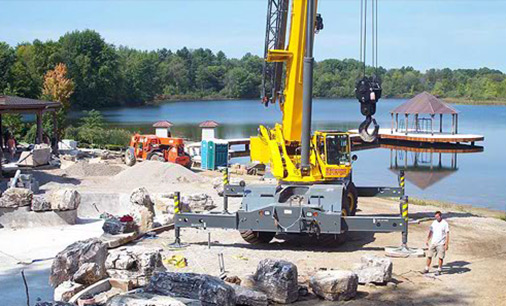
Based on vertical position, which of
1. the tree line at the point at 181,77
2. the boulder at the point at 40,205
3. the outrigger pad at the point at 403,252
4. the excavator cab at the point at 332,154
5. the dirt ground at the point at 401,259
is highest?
the tree line at the point at 181,77

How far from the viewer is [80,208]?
22.0 metres

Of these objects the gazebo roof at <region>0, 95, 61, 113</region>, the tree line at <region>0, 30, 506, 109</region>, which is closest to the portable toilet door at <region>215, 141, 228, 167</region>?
the gazebo roof at <region>0, 95, 61, 113</region>

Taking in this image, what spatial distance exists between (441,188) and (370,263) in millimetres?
24770

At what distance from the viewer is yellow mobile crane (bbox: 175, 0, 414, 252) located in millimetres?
15547

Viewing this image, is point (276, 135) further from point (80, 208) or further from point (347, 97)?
point (347, 97)

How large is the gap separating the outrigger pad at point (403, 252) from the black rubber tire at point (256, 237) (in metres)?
2.89

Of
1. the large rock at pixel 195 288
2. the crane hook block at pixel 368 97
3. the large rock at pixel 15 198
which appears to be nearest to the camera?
the large rock at pixel 195 288

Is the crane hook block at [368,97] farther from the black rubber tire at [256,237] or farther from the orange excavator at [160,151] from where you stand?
the orange excavator at [160,151]

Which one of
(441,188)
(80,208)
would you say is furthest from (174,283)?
(441,188)

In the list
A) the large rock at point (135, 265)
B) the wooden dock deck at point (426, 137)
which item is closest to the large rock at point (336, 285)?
the large rock at point (135, 265)

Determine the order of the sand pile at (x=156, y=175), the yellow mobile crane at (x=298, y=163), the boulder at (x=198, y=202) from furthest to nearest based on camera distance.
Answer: the sand pile at (x=156, y=175)
the boulder at (x=198, y=202)
the yellow mobile crane at (x=298, y=163)

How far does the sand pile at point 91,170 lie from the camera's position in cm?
2911

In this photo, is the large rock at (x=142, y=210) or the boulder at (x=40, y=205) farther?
the boulder at (x=40, y=205)

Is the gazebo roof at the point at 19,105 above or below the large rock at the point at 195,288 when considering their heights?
above
